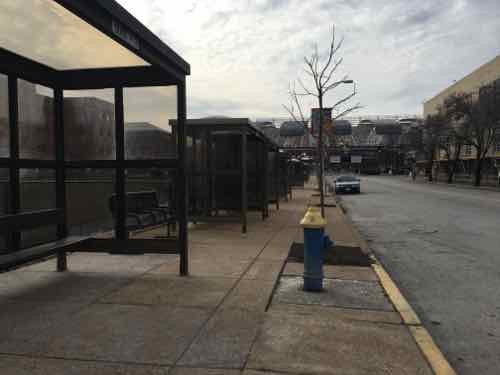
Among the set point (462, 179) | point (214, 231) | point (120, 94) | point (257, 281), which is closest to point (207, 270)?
point (257, 281)

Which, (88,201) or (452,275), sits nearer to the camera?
(452,275)

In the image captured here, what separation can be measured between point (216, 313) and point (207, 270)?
1966 mm

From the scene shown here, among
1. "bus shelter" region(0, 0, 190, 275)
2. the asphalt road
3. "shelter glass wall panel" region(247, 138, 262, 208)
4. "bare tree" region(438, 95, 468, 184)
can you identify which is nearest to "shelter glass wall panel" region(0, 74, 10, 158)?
"bus shelter" region(0, 0, 190, 275)

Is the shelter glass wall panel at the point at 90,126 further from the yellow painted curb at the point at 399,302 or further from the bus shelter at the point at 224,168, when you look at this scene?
the yellow painted curb at the point at 399,302

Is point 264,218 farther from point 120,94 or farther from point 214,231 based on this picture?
point 120,94

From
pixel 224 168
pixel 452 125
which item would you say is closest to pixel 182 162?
pixel 224 168

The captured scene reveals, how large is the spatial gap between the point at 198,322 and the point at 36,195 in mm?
4574

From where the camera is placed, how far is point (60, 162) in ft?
20.9

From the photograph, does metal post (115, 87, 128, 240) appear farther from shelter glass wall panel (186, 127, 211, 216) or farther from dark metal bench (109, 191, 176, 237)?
shelter glass wall panel (186, 127, 211, 216)

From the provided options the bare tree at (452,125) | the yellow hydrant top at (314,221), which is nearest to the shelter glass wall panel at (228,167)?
the yellow hydrant top at (314,221)

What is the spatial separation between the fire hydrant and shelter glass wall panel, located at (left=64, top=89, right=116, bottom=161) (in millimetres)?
3165

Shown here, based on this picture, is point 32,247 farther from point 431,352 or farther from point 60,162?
point 431,352

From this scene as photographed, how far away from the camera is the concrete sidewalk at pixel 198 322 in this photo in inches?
137

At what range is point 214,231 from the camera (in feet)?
36.1
